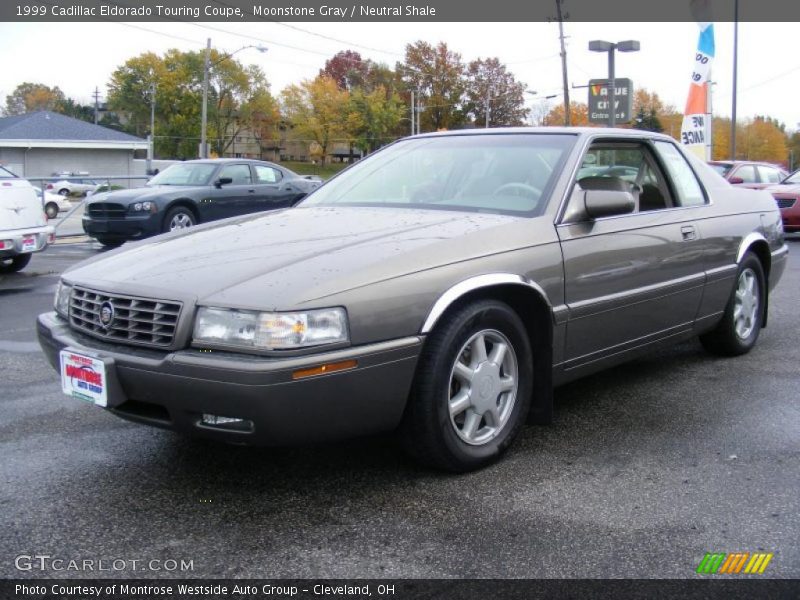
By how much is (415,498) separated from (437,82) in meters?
76.2

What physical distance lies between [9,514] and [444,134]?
291cm

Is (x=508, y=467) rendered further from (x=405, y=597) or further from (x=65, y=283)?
(x=65, y=283)

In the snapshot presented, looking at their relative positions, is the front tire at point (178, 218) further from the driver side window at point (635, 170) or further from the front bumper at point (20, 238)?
the driver side window at point (635, 170)

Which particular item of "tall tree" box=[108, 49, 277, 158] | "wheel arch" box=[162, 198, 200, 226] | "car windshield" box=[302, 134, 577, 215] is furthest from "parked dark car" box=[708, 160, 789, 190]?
"tall tree" box=[108, 49, 277, 158]

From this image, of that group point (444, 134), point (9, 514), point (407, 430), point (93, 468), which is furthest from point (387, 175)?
point (9, 514)

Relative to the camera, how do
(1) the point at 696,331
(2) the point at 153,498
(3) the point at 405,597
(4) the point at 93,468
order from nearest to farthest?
(3) the point at 405,597 < (2) the point at 153,498 < (4) the point at 93,468 < (1) the point at 696,331

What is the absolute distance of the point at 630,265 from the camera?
4105 mm

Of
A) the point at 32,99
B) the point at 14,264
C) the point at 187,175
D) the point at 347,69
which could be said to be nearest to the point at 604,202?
the point at 14,264

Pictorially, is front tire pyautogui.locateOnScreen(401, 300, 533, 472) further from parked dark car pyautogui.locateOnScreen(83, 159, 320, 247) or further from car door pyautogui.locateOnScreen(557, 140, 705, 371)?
parked dark car pyautogui.locateOnScreen(83, 159, 320, 247)

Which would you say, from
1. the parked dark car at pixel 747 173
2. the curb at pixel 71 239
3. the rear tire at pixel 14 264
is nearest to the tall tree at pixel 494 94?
the parked dark car at pixel 747 173

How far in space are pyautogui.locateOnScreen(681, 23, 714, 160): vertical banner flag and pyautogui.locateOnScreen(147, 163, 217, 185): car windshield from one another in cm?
1183

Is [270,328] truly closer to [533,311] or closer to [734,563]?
[533,311]

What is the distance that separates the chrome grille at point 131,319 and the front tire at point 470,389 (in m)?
0.95

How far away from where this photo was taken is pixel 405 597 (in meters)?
2.42
